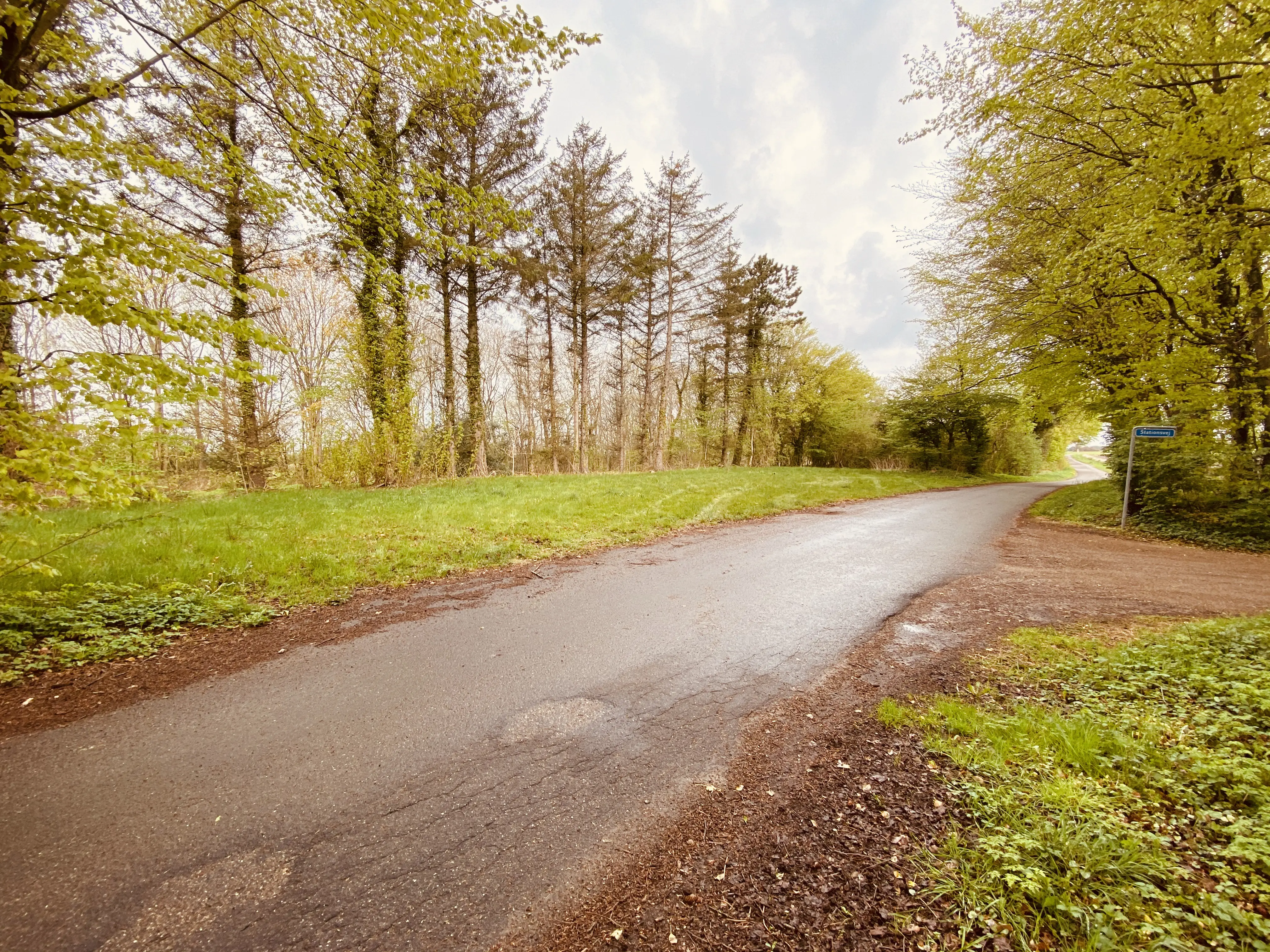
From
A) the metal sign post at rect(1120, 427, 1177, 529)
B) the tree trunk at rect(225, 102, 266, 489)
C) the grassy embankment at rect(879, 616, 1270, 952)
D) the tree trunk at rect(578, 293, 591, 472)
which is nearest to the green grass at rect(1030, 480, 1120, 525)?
the metal sign post at rect(1120, 427, 1177, 529)

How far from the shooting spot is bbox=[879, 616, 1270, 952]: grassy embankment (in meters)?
1.65

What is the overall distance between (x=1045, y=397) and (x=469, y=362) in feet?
63.8

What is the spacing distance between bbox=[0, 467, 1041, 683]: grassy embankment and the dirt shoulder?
4746 mm

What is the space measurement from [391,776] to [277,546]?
5.54m

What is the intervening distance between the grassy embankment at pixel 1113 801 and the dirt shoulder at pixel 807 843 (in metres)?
0.18

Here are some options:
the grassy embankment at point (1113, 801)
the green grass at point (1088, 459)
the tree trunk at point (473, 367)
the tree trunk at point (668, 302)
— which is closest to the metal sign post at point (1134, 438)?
the grassy embankment at point (1113, 801)

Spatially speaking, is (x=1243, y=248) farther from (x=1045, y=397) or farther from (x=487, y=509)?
(x=487, y=509)

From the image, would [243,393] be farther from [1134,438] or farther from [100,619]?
[1134,438]

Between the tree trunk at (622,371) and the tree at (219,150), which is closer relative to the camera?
the tree at (219,150)

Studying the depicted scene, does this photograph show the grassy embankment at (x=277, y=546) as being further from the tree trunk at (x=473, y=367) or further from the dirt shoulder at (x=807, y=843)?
the dirt shoulder at (x=807, y=843)

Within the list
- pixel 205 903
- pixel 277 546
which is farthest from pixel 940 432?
pixel 205 903

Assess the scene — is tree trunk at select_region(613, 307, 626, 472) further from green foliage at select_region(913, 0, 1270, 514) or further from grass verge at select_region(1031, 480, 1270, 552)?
grass verge at select_region(1031, 480, 1270, 552)

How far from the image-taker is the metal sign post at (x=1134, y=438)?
9922mm

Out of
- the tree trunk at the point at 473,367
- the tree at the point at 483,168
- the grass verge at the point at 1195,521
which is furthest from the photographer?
the tree trunk at the point at 473,367
